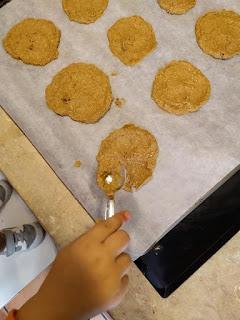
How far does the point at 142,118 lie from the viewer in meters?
1.26

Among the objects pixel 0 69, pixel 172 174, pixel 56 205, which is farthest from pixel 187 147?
pixel 0 69

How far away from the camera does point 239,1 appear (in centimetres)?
132

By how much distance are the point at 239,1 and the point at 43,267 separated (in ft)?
3.74

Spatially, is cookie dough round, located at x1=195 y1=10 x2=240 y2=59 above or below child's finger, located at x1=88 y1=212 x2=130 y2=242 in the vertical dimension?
below

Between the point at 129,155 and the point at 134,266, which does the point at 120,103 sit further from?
the point at 134,266

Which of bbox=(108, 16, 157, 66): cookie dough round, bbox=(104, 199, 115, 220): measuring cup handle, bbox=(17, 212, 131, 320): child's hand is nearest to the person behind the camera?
bbox=(17, 212, 131, 320): child's hand

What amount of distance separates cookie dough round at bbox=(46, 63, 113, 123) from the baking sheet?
0.08ft

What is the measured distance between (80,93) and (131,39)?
0.27 metres

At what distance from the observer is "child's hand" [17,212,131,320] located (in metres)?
0.78

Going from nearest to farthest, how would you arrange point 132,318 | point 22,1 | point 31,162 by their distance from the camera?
1. point 132,318
2. point 31,162
3. point 22,1

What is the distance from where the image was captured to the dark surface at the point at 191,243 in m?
1.15

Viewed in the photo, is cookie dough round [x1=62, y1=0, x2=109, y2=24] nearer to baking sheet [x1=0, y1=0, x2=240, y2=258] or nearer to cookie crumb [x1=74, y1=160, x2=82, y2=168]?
baking sheet [x1=0, y1=0, x2=240, y2=258]

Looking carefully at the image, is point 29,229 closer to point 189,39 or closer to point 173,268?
point 173,268

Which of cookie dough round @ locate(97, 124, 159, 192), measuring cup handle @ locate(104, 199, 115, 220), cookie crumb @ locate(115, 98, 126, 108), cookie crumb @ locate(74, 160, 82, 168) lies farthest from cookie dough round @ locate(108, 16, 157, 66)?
measuring cup handle @ locate(104, 199, 115, 220)
